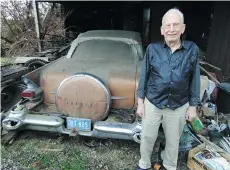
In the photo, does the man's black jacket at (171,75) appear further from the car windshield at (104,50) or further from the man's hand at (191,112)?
the car windshield at (104,50)

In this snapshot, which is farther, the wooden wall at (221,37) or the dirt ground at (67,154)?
the wooden wall at (221,37)

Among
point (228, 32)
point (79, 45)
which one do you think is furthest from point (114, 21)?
point (79, 45)

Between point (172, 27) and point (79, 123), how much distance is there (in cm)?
178

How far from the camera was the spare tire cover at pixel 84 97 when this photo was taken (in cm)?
302

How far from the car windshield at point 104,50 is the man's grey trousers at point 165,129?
1816 millimetres

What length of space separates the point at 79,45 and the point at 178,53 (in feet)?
8.64

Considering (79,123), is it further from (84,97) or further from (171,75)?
(171,75)

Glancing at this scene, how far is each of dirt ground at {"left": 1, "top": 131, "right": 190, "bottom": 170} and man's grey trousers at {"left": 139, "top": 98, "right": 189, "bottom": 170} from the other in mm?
343

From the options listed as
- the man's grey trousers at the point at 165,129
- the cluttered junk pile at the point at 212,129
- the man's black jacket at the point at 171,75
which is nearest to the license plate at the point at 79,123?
the man's grey trousers at the point at 165,129

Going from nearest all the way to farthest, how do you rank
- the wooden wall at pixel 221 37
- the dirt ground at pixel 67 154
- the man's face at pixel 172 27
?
the man's face at pixel 172 27
the dirt ground at pixel 67 154
the wooden wall at pixel 221 37

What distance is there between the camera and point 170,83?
227cm

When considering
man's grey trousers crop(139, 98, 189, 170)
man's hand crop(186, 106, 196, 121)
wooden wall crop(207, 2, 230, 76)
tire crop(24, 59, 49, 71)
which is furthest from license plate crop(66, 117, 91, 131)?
wooden wall crop(207, 2, 230, 76)

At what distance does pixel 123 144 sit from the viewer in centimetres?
338

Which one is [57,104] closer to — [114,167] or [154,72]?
[114,167]
